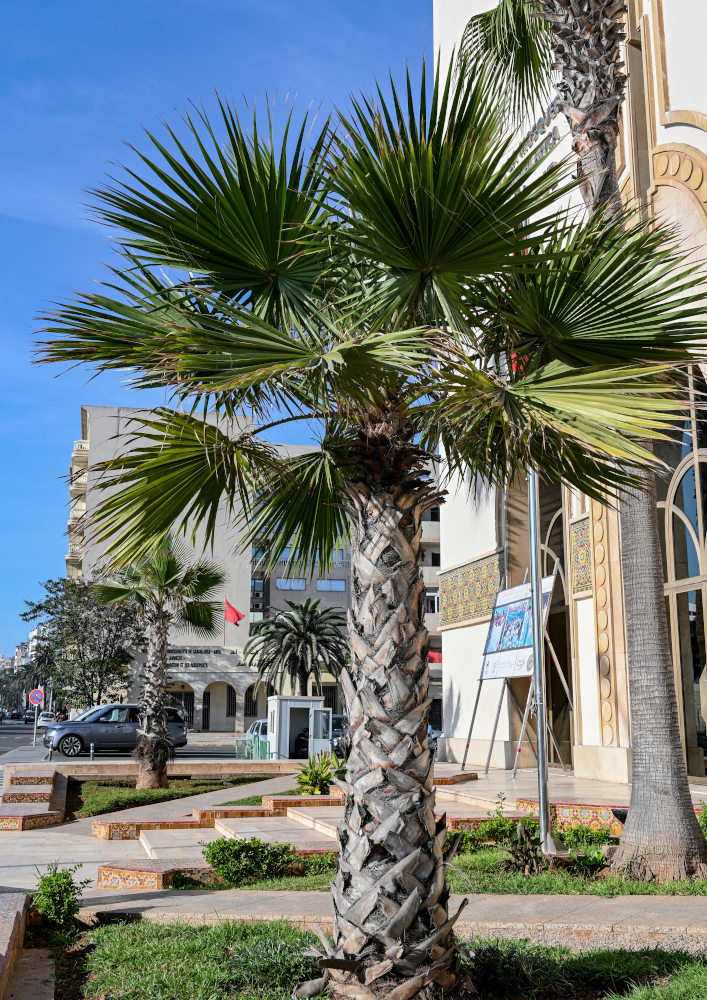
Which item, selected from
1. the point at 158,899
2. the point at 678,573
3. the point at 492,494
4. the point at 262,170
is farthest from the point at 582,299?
the point at 492,494

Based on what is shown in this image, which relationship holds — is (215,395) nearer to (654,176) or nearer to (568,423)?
(568,423)

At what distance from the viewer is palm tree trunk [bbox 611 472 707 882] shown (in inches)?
302

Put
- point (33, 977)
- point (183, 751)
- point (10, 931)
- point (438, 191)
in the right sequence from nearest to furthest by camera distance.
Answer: point (438, 191) → point (10, 931) → point (33, 977) → point (183, 751)

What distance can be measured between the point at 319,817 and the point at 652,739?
5.91 m

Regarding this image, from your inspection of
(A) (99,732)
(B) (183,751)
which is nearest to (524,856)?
(A) (99,732)

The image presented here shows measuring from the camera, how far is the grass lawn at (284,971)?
5.00 metres

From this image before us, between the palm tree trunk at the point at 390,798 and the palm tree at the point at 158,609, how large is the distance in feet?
42.9

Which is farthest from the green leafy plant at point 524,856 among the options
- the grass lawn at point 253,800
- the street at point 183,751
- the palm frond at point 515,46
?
the street at point 183,751

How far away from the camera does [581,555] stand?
51.6 feet

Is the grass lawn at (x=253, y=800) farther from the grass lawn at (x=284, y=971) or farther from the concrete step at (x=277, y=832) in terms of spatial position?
the grass lawn at (x=284, y=971)

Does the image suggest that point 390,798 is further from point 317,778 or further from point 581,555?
point 581,555

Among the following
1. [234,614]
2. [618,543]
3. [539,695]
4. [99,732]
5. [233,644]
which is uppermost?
[233,644]

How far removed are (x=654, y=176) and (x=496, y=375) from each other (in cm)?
1010

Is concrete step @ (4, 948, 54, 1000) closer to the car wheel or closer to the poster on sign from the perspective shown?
the poster on sign
